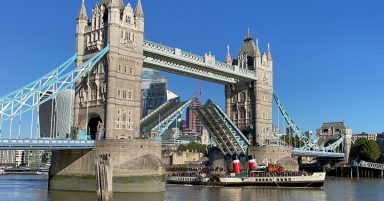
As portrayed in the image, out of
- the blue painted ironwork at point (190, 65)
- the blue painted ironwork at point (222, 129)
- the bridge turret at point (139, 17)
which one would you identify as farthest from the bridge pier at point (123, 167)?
the blue painted ironwork at point (222, 129)

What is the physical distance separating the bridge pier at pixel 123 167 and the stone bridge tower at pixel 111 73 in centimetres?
273

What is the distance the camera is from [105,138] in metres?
51.5

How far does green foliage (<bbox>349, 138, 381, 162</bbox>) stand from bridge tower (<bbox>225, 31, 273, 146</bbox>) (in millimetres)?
32861

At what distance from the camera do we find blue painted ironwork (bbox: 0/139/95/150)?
43.3 m

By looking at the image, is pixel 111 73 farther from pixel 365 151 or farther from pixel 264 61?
pixel 365 151

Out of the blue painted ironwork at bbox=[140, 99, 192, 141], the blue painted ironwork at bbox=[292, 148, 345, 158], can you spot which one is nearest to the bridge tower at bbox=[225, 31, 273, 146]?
the blue painted ironwork at bbox=[292, 148, 345, 158]

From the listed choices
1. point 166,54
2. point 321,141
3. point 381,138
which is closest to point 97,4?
point 166,54

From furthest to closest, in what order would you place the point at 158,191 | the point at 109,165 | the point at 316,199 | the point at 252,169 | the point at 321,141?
the point at 321,141
the point at 252,169
the point at 158,191
the point at 316,199
the point at 109,165

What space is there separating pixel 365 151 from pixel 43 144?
74.6 m

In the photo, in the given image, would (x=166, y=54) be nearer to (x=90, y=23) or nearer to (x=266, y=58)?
(x=90, y=23)

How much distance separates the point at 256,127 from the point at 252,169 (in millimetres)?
13552

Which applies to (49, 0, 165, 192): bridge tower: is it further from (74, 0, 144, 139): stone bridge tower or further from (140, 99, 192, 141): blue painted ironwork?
(140, 99, 192, 141): blue painted ironwork

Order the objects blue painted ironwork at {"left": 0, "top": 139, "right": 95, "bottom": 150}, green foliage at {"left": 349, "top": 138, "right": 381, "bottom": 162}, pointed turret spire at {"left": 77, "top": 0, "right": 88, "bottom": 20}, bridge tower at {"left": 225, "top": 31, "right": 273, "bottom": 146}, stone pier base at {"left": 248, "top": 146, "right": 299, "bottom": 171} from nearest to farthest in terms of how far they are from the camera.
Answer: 1. blue painted ironwork at {"left": 0, "top": 139, "right": 95, "bottom": 150}
2. pointed turret spire at {"left": 77, "top": 0, "right": 88, "bottom": 20}
3. stone pier base at {"left": 248, "top": 146, "right": 299, "bottom": 171}
4. bridge tower at {"left": 225, "top": 31, "right": 273, "bottom": 146}
5. green foliage at {"left": 349, "top": 138, "right": 381, "bottom": 162}

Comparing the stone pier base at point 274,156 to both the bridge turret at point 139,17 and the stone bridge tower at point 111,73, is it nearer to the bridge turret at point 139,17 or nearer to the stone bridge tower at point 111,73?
the stone bridge tower at point 111,73
